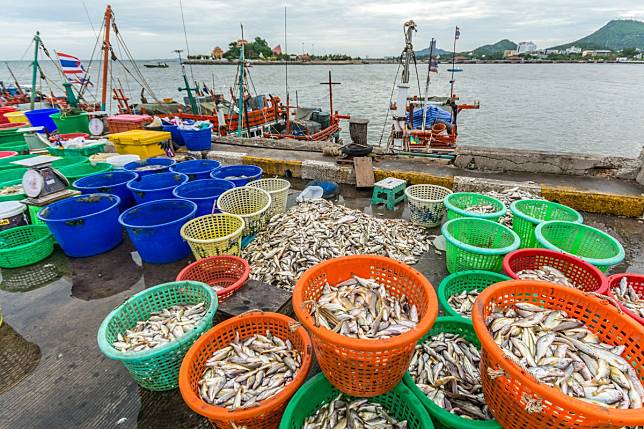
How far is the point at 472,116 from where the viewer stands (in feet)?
98.0

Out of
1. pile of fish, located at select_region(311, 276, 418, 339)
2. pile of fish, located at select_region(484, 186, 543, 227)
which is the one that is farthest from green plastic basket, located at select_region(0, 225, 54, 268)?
pile of fish, located at select_region(484, 186, 543, 227)

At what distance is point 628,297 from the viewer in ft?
9.52

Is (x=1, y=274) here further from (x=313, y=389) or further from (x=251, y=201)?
(x=313, y=389)

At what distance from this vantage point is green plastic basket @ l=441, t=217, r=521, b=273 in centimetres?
354

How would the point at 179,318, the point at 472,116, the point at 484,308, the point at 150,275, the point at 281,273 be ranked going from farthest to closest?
the point at 472,116, the point at 150,275, the point at 281,273, the point at 179,318, the point at 484,308

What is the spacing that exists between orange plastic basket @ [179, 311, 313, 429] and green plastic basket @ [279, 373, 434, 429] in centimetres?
7

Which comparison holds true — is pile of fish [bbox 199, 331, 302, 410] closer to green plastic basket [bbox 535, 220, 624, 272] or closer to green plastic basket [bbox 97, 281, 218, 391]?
green plastic basket [bbox 97, 281, 218, 391]

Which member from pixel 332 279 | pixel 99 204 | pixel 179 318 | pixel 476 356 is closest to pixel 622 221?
pixel 476 356

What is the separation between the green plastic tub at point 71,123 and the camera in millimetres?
9961

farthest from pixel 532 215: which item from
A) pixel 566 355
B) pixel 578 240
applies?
pixel 566 355

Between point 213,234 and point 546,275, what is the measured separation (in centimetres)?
400

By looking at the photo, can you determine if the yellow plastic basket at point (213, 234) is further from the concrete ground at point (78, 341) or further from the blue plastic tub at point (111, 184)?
the blue plastic tub at point (111, 184)

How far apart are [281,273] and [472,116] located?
3163 cm

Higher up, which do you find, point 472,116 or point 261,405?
point 472,116
